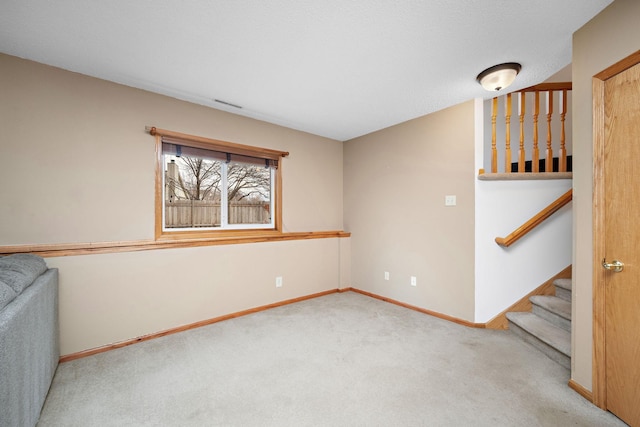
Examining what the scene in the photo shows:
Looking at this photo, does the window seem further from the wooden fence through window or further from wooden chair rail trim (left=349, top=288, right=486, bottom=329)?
wooden chair rail trim (left=349, top=288, right=486, bottom=329)

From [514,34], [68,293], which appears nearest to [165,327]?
[68,293]

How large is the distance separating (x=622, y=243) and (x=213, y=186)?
11.3 ft

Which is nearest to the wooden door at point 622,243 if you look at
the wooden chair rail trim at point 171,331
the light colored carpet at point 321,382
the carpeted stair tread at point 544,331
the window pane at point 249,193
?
the light colored carpet at point 321,382

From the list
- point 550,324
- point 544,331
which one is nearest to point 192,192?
point 544,331

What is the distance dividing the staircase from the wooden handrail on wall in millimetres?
607

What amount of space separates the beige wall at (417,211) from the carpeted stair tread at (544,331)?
16.3 inches

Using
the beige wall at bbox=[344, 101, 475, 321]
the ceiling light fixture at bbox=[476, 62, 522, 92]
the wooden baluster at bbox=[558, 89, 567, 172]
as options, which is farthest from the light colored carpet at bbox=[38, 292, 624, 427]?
the ceiling light fixture at bbox=[476, 62, 522, 92]

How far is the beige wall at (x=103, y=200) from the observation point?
6.93 ft

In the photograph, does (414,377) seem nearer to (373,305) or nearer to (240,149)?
(373,305)

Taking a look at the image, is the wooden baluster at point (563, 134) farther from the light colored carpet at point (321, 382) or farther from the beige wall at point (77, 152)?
the beige wall at point (77, 152)

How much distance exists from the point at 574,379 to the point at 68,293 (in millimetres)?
3796

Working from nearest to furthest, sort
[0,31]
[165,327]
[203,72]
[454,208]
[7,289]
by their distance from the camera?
1. [7,289]
2. [0,31]
3. [203,72]
4. [165,327]
5. [454,208]

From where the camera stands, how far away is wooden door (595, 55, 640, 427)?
146cm

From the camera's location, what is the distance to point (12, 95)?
6.82 feet
